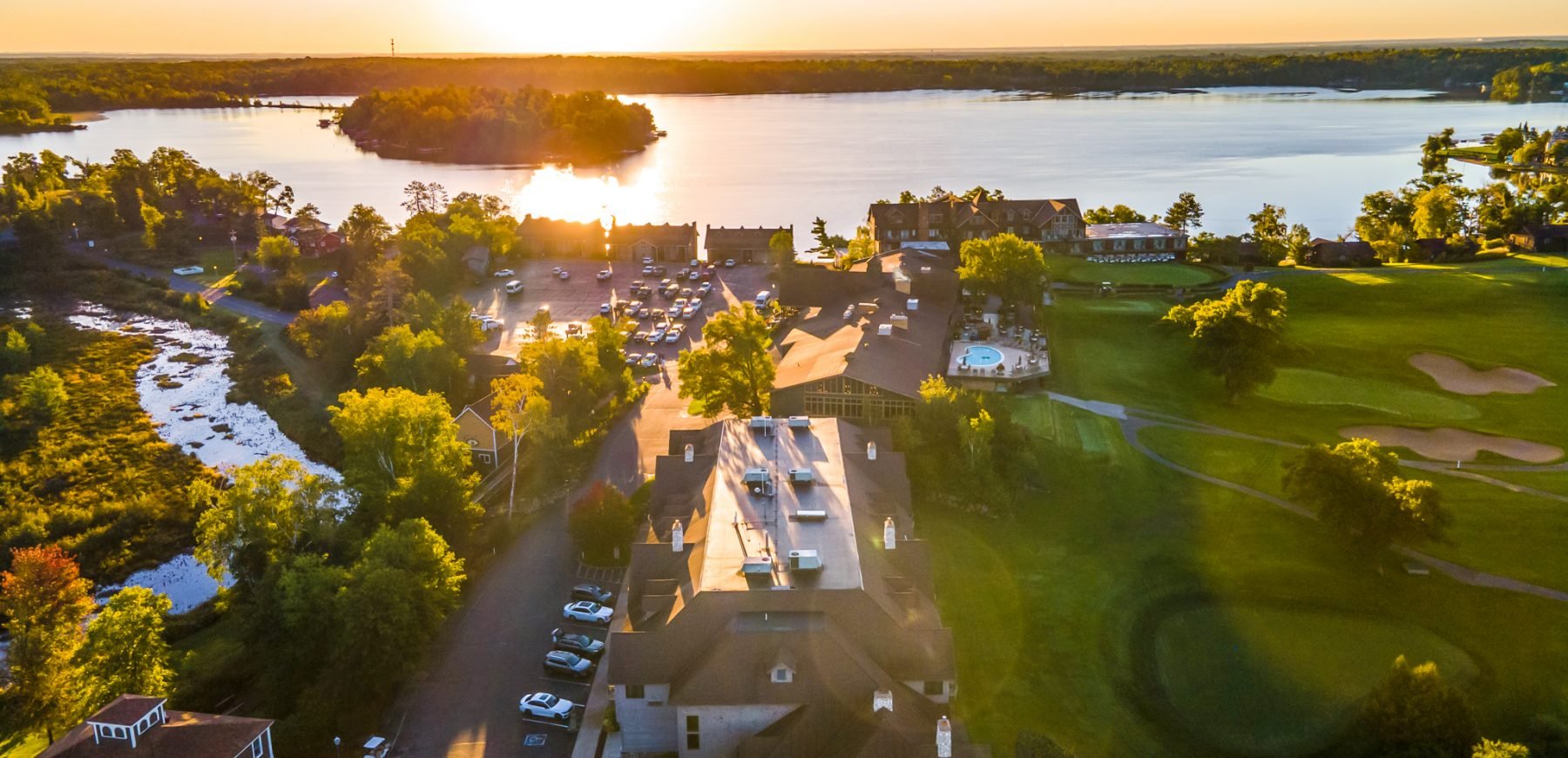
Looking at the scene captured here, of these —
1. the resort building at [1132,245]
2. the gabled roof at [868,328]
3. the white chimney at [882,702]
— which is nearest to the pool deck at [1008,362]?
the gabled roof at [868,328]

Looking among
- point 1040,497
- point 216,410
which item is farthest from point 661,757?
point 216,410

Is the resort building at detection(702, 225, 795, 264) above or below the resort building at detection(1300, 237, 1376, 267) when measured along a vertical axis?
below

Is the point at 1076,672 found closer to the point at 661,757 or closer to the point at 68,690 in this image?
the point at 661,757

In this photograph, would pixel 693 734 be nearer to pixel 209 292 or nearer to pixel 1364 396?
pixel 1364 396

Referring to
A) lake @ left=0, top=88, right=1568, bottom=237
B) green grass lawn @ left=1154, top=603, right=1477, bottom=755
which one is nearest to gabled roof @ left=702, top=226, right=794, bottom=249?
lake @ left=0, top=88, right=1568, bottom=237

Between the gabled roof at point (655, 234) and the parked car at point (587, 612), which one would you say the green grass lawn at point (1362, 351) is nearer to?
the parked car at point (587, 612)

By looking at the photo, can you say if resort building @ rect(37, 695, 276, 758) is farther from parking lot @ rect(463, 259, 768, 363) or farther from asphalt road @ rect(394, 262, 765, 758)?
parking lot @ rect(463, 259, 768, 363)
